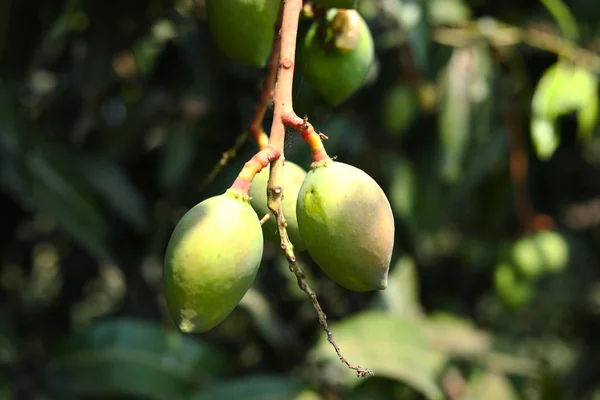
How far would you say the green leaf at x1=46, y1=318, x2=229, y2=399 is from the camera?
40.1 inches

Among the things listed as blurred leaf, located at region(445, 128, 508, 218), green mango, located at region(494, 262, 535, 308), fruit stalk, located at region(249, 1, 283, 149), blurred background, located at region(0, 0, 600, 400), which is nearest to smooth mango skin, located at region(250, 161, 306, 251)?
fruit stalk, located at region(249, 1, 283, 149)

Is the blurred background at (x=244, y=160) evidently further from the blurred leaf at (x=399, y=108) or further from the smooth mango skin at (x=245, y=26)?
the smooth mango skin at (x=245, y=26)

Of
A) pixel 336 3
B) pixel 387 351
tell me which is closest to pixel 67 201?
pixel 387 351

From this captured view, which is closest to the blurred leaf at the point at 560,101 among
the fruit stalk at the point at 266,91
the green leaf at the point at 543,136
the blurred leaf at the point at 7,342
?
the green leaf at the point at 543,136

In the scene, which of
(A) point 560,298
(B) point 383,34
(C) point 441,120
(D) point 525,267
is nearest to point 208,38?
(B) point 383,34

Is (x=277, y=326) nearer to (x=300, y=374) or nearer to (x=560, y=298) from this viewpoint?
(x=300, y=374)

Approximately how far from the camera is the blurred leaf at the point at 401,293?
1130 mm

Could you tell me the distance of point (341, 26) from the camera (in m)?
0.54

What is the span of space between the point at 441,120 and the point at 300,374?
463mm

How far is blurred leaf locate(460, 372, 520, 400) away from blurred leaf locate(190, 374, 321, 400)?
0.96ft

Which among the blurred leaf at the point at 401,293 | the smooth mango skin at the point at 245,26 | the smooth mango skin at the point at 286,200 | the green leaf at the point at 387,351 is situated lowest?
the blurred leaf at the point at 401,293

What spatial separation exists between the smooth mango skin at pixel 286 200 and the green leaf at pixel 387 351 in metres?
0.50

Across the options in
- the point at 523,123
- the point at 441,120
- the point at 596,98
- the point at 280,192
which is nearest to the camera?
the point at 280,192

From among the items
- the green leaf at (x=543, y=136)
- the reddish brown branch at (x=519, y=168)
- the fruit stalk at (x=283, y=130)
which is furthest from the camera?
the reddish brown branch at (x=519, y=168)
